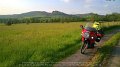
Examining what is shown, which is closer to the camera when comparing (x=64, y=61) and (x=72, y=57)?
(x=64, y=61)

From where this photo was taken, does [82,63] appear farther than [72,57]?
No

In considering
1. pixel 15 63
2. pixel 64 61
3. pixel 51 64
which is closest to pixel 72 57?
pixel 64 61

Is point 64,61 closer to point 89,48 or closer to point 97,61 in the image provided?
point 97,61

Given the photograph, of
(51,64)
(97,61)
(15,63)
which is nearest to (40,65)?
(51,64)

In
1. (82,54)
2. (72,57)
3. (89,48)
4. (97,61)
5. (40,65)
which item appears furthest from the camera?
(89,48)

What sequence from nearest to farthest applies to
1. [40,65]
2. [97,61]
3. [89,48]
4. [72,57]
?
[40,65]
[97,61]
[72,57]
[89,48]

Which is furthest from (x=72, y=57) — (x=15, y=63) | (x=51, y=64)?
(x=15, y=63)

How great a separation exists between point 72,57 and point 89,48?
7.80 ft

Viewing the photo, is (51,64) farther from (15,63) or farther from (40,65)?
(15,63)

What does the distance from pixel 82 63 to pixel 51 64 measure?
120 centimetres

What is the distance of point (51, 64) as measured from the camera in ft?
29.6

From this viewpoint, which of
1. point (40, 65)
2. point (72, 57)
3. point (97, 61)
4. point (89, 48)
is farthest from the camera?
point (89, 48)

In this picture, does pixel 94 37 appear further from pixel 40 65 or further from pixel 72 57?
pixel 40 65

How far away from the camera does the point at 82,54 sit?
37.7ft
